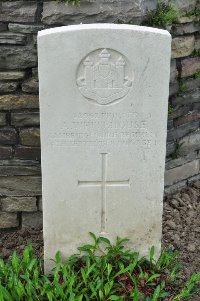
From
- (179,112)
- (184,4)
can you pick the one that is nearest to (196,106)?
(179,112)

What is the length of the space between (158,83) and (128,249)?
1113mm

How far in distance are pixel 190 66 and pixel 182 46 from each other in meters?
0.20

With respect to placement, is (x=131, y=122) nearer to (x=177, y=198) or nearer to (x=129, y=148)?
(x=129, y=148)

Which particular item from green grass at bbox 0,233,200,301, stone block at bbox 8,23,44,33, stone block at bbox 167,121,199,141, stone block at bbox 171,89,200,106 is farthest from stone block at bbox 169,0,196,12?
green grass at bbox 0,233,200,301

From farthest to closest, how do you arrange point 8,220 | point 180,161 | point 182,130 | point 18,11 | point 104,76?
1. point 180,161
2. point 182,130
3. point 8,220
4. point 18,11
5. point 104,76

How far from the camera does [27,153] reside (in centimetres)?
353

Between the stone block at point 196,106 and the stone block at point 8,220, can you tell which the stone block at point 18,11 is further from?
the stone block at point 196,106

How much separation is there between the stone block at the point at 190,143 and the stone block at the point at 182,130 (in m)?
0.04

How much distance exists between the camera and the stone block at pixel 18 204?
145 inches

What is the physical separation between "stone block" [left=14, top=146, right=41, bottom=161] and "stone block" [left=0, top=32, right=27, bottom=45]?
74cm

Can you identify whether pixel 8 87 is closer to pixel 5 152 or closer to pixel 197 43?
pixel 5 152

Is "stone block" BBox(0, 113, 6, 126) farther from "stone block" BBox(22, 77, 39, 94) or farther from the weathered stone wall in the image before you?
"stone block" BBox(22, 77, 39, 94)

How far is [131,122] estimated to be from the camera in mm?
2857

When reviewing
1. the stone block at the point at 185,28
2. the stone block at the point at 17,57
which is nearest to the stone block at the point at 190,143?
the stone block at the point at 185,28
